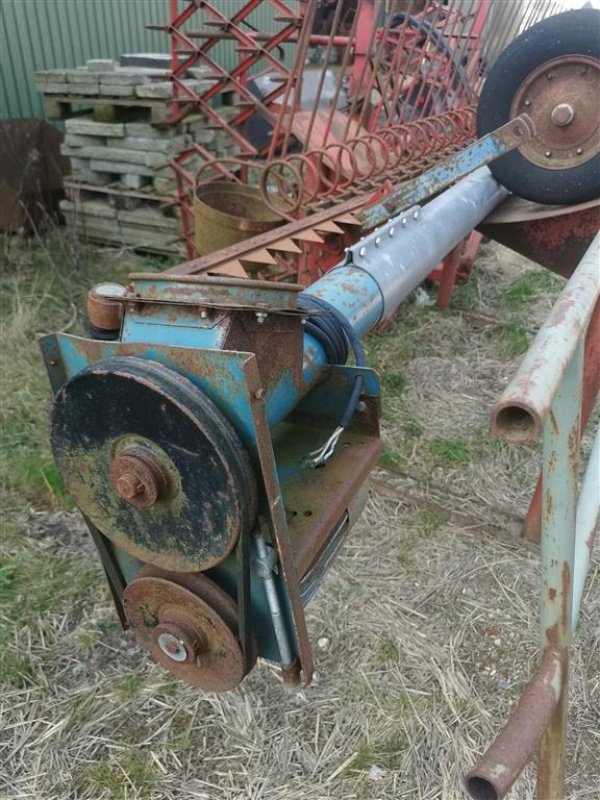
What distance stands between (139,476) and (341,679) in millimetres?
1457

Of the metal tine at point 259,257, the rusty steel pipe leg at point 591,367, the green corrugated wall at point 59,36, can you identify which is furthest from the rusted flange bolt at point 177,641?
the green corrugated wall at point 59,36

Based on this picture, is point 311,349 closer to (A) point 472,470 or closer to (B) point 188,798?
(B) point 188,798

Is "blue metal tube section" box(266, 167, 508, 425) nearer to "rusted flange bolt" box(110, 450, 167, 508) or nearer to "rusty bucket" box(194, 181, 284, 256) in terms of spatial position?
"rusted flange bolt" box(110, 450, 167, 508)

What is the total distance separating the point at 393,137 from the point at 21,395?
8.99 ft

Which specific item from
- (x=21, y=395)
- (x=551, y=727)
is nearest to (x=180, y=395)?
(x=551, y=727)

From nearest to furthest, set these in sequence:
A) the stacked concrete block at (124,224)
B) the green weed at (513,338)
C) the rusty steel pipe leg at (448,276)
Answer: the green weed at (513,338) → the rusty steel pipe leg at (448,276) → the stacked concrete block at (124,224)

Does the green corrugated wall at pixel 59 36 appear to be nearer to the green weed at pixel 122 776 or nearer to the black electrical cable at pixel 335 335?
the black electrical cable at pixel 335 335

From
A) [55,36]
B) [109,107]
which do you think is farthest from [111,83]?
[55,36]

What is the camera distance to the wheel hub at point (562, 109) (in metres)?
2.71

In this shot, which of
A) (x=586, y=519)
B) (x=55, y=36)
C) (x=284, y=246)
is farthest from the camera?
(x=55, y=36)

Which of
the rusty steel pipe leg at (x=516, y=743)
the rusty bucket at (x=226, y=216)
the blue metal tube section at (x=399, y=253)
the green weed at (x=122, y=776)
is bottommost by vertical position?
the green weed at (x=122, y=776)

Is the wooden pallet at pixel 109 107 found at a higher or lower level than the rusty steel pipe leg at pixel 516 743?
lower

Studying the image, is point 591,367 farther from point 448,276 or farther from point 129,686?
point 448,276

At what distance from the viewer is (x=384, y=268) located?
1.95 meters
